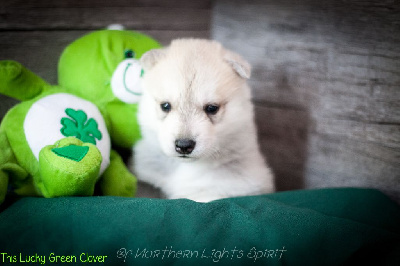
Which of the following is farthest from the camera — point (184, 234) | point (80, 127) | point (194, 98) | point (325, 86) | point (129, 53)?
point (325, 86)

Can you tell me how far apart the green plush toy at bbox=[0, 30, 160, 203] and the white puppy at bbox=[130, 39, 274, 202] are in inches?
4.4

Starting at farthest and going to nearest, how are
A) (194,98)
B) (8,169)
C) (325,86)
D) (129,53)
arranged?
(325,86) → (129,53) → (194,98) → (8,169)

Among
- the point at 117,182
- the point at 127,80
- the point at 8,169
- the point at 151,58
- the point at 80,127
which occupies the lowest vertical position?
the point at 117,182

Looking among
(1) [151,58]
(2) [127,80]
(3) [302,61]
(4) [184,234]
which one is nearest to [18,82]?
(2) [127,80]

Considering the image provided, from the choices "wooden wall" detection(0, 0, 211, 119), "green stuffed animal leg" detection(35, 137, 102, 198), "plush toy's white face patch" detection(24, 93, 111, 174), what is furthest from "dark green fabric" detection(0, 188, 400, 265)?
"wooden wall" detection(0, 0, 211, 119)

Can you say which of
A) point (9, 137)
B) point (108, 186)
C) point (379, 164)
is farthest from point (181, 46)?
point (379, 164)

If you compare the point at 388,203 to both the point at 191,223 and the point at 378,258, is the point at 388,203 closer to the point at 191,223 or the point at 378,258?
the point at 378,258

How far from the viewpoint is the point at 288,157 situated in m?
1.95

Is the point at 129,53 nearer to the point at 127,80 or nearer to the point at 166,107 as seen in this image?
the point at 127,80

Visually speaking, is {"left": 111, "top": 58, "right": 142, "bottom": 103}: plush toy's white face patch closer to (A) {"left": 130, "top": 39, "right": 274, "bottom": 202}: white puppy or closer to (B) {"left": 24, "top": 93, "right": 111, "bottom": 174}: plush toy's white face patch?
(A) {"left": 130, "top": 39, "right": 274, "bottom": 202}: white puppy

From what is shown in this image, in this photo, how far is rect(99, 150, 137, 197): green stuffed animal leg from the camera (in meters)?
1.36

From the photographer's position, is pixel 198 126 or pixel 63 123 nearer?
pixel 63 123

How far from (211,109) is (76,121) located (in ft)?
1.79

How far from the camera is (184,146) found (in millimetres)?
1299
